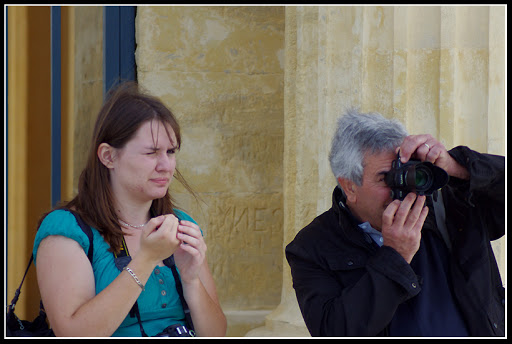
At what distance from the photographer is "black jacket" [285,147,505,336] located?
2.03 m

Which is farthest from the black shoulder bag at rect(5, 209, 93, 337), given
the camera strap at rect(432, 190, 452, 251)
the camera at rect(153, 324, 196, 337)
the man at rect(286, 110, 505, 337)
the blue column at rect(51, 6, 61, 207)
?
the blue column at rect(51, 6, 61, 207)

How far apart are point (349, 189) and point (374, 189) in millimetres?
86

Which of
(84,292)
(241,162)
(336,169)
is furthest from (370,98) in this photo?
(84,292)

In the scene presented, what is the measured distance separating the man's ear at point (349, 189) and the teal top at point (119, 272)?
0.57 metres

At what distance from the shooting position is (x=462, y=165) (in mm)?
2162

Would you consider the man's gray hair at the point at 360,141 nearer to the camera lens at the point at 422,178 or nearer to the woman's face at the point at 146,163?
the camera lens at the point at 422,178

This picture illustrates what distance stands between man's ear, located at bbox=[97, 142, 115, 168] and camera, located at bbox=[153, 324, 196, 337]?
0.50 meters

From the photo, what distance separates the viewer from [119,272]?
2.07m

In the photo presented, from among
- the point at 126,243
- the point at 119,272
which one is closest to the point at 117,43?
the point at 126,243

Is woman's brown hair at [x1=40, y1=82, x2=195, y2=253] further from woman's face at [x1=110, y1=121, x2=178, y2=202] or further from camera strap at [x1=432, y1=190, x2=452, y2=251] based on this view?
camera strap at [x1=432, y1=190, x2=452, y2=251]

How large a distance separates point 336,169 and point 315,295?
387 millimetres

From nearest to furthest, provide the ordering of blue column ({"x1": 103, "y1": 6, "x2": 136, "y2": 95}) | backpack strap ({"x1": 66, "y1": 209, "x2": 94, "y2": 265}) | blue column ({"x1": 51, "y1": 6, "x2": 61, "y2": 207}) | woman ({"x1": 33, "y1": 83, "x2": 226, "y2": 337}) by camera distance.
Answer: woman ({"x1": 33, "y1": 83, "x2": 226, "y2": 337}), backpack strap ({"x1": 66, "y1": 209, "x2": 94, "y2": 265}), blue column ({"x1": 103, "y1": 6, "x2": 136, "y2": 95}), blue column ({"x1": 51, "y1": 6, "x2": 61, "y2": 207})

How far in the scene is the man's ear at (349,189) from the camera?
2.21m

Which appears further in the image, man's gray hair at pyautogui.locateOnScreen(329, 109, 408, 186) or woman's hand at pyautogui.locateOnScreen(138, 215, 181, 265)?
man's gray hair at pyautogui.locateOnScreen(329, 109, 408, 186)
